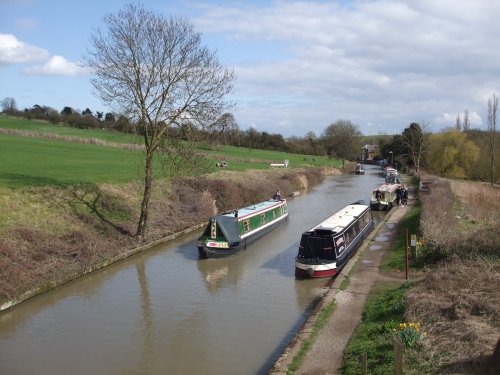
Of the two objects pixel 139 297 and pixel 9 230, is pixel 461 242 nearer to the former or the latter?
pixel 139 297

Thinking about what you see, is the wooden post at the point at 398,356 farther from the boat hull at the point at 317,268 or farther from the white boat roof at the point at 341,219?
the white boat roof at the point at 341,219

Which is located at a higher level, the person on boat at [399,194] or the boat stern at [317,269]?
the person on boat at [399,194]

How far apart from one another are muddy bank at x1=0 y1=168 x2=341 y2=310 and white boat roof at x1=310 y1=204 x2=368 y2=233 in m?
8.67

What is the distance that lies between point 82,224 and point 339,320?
559 inches

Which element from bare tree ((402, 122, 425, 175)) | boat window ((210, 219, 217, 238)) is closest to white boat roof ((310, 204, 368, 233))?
boat window ((210, 219, 217, 238))

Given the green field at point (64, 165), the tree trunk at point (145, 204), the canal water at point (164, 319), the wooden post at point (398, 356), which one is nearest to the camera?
the wooden post at point (398, 356)

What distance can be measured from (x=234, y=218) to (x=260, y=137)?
87960 mm

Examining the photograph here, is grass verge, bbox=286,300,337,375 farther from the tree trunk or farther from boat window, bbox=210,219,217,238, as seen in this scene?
the tree trunk

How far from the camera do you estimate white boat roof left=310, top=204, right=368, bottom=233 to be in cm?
2005

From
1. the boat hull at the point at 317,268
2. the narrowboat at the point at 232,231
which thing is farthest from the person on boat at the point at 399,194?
the boat hull at the point at 317,268

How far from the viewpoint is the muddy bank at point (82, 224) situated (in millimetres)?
17078

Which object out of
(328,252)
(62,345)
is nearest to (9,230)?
(62,345)

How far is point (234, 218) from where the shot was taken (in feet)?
77.6

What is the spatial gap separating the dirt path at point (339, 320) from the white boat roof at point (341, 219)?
1.43 metres
